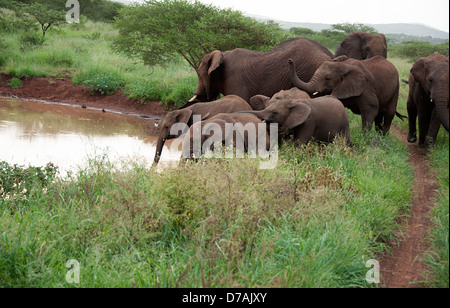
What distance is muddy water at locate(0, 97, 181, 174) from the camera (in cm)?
852

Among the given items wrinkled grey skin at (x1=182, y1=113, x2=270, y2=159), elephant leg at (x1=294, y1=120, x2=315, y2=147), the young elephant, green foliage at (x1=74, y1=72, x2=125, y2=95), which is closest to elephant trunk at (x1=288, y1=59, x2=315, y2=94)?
the young elephant

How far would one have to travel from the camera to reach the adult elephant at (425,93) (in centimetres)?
712

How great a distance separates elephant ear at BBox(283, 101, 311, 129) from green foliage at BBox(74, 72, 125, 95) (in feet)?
32.0

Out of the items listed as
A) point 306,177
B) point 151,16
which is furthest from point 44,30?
point 306,177

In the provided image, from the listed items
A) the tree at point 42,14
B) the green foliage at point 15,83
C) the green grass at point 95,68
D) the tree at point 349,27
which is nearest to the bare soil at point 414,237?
the green grass at point 95,68

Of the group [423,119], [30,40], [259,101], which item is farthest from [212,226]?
[30,40]

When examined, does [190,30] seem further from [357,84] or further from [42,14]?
[42,14]

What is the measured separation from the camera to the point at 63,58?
17.7 meters

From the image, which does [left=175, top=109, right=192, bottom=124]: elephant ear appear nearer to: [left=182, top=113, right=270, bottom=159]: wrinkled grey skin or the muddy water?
the muddy water

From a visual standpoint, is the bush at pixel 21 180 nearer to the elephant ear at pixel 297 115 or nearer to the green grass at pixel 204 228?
the green grass at pixel 204 228

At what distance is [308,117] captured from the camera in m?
7.03

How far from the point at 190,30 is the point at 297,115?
7.50 metres

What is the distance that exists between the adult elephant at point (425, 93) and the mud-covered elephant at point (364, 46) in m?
2.09
